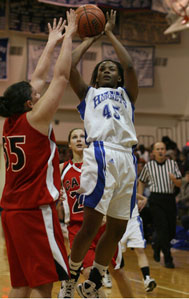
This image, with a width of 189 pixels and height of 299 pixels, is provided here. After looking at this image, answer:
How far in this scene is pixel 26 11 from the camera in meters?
15.6

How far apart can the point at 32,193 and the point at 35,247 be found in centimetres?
36

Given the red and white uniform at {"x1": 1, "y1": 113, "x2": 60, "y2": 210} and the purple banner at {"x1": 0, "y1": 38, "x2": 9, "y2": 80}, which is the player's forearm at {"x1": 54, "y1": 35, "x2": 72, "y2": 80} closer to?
the red and white uniform at {"x1": 1, "y1": 113, "x2": 60, "y2": 210}

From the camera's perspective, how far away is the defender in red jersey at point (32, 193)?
3.07 meters

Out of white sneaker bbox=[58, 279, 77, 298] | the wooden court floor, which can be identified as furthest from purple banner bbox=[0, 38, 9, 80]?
white sneaker bbox=[58, 279, 77, 298]

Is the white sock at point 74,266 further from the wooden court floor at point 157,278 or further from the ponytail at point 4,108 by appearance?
the wooden court floor at point 157,278

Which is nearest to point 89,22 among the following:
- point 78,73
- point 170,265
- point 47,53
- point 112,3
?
point 78,73

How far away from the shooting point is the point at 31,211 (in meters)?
3.13

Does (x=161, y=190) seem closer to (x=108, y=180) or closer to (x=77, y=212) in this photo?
(x=77, y=212)

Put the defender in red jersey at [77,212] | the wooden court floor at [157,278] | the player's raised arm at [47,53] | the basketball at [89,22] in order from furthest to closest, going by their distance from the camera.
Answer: the wooden court floor at [157,278], the defender in red jersey at [77,212], the basketball at [89,22], the player's raised arm at [47,53]

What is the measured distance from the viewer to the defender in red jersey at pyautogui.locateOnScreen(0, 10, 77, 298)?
3068 millimetres

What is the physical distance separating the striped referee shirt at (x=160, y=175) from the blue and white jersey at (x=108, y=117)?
4.67 metres


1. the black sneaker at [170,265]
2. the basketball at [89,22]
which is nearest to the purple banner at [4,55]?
the black sneaker at [170,265]

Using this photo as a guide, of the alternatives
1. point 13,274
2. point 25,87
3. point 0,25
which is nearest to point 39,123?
point 25,87

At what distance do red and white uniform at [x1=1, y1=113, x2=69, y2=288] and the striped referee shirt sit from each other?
5.57 meters
